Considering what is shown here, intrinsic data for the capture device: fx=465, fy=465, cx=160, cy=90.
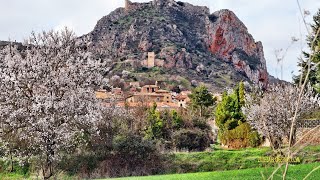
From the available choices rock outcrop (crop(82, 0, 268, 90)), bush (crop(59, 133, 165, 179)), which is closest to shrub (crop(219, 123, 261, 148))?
bush (crop(59, 133, 165, 179))

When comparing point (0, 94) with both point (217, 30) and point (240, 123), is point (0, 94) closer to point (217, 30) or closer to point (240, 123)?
point (240, 123)

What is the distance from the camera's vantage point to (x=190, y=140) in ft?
119

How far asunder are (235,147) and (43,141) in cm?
1793

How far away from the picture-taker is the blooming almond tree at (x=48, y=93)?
19.5m

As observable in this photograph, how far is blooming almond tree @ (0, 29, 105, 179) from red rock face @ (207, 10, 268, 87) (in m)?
128

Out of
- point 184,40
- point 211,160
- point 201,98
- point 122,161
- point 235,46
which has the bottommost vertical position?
point 211,160

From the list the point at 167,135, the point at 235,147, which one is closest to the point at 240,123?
the point at 235,147

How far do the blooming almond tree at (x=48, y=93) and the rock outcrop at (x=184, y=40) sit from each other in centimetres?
9660

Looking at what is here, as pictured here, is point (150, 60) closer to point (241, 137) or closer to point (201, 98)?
point (201, 98)

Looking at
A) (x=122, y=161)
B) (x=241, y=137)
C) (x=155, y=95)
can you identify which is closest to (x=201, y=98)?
(x=241, y=137)

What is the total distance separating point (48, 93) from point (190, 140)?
18366mm

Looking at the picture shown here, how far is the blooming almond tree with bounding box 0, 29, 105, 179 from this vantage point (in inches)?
766

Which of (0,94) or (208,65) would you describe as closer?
(0,94)

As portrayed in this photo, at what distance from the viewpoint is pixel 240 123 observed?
3572cm
